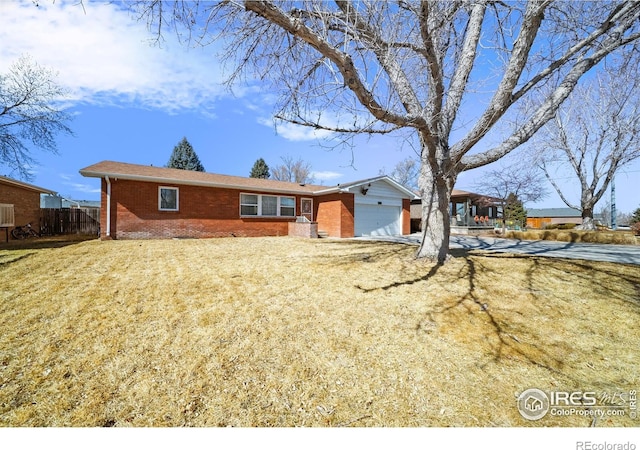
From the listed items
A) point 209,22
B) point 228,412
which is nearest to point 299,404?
point 228,412

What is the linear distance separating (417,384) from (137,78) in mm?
8605

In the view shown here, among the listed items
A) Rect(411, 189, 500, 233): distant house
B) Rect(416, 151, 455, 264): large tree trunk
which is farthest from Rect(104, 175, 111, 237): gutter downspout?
Rect(411, 189, 500, 233): distant house

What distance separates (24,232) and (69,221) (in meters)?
2.15

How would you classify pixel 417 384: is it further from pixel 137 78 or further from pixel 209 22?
pixel 137 78

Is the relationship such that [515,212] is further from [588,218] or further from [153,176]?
[153,176]

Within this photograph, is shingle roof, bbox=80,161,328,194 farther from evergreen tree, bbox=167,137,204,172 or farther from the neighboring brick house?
evergreen tree, bbox=167,137,204,172

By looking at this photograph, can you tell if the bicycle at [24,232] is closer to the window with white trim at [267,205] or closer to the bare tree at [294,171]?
the window with white trim at [267,205]

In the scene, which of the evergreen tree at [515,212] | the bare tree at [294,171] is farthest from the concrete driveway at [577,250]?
the bare tree at [294,171]

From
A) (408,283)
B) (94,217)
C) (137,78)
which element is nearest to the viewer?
(408,283)

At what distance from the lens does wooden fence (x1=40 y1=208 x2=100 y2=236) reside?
1497cm

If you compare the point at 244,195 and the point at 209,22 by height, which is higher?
the point at 209,22

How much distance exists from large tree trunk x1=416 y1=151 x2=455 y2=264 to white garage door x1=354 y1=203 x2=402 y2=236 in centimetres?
874

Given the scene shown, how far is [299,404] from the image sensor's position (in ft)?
7.33

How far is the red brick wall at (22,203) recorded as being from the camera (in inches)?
497
